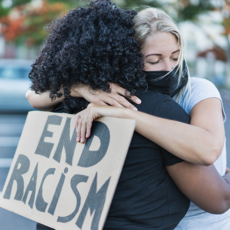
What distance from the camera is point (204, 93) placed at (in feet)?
5.04

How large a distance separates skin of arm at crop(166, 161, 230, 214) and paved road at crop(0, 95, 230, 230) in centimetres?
251

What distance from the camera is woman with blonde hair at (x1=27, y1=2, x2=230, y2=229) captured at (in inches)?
48.8

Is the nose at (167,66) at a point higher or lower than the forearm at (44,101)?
higher

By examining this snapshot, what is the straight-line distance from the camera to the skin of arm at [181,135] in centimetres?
122

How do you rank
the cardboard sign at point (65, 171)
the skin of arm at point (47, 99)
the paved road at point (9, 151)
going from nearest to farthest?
the cardboard sign at point (65, 171) < the skin of arm at point (47, 99) < the paved road at point (9, 151)

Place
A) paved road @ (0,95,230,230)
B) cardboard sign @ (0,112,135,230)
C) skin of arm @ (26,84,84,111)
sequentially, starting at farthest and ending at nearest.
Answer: paved road @ (0,95,230,230) < skin of arm @ (26,84,84,111) < cardboard sign @ (0,112,135,230)

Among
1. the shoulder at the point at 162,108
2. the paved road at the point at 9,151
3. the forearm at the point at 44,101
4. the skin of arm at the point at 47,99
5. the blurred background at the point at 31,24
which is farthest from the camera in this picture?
the blurred background at the point at 31,24

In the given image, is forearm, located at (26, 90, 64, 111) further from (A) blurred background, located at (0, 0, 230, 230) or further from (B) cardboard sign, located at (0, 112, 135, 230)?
(A) blurred background, located at (0, 0, 230, 230)

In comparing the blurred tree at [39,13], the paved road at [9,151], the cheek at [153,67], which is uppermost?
the blurred tree at [39,13]

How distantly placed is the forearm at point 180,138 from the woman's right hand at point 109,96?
0.14m

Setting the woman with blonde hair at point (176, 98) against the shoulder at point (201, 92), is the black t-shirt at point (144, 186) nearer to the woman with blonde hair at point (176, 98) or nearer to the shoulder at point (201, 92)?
the woman with blonde hair at point (176, 98)

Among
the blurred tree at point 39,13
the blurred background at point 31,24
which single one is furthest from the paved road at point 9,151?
the blurred tree at point 39,13

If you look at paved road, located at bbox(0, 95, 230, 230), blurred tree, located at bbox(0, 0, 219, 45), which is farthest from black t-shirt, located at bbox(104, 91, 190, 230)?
blurred tree, located at bbox(0, 0, 219, 45)

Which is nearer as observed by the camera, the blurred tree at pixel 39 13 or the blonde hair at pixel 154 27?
the blonde hair at pixel 154 27
